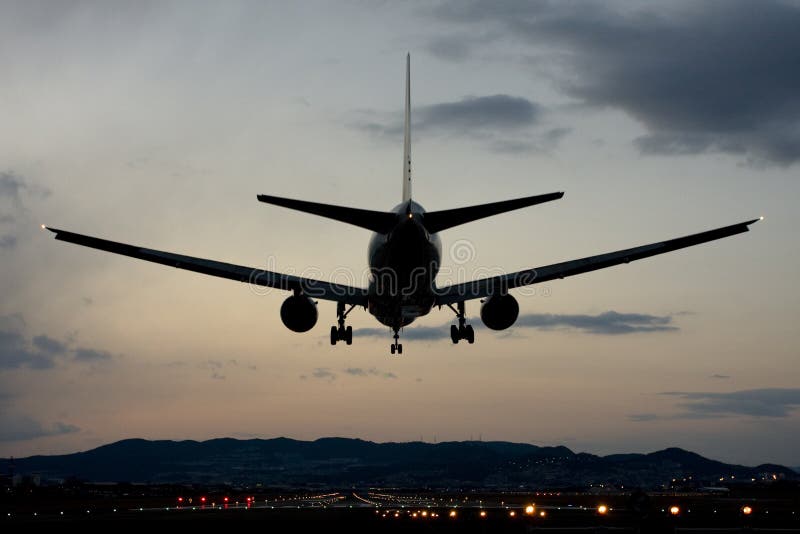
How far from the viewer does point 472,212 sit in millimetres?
37188

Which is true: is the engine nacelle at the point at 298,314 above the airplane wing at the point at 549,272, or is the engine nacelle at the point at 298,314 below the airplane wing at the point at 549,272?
below

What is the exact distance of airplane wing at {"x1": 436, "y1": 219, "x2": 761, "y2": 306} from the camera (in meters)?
43.7

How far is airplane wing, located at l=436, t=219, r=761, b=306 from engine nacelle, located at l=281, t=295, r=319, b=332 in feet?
22.0

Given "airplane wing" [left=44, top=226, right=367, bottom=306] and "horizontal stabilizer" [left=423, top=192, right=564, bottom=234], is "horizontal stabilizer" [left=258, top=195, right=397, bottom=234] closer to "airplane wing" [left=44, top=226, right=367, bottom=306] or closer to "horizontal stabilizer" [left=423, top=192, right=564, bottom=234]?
"horizontal stabilizer" [left=423, top=192, right=564, bottom=234]

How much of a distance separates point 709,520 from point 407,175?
23.2 meters

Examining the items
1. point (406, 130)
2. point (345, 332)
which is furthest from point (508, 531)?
point (406, 130)

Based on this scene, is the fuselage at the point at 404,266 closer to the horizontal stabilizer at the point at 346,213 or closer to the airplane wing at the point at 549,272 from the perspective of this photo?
the horizontal stabilizer at the point at 346,213

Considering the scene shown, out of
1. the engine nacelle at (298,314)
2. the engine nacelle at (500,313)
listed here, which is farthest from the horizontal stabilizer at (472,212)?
the engine nacelle at (298,314)

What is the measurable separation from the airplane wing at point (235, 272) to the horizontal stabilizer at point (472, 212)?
8.14 metres

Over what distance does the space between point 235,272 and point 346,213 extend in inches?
350

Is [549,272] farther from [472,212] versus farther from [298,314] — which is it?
[298,314]

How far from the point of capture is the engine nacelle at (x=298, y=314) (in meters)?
43.8

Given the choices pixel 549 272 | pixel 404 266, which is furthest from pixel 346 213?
pixel 549 272

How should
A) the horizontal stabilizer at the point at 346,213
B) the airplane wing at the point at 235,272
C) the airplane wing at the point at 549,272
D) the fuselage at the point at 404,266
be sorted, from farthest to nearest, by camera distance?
1. the airplane wing at the point at 549,272
2. the airplane wing at the point at 235,272
3. the fuselage at the point at 404,266
4. the horizontal stabilizer at the point at 346,213
